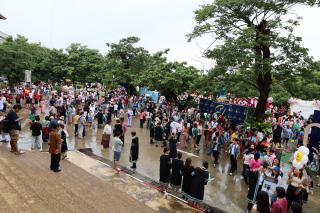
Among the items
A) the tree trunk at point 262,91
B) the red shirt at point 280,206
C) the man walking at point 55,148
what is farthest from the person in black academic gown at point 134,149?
the tree trunk at point 262,91

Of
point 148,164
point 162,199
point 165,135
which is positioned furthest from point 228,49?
point 162,199

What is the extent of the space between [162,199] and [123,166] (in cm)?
369

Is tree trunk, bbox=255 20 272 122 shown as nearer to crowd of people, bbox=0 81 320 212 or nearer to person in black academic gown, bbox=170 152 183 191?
crowd of people, bbox=0 81 320 212

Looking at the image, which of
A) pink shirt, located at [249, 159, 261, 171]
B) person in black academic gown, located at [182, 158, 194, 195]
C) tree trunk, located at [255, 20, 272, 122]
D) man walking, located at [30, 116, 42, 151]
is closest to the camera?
person in black academic gown, located at [182, 158, 194, 195]

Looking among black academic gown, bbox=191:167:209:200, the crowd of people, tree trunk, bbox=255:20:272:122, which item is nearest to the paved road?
the crowd of people

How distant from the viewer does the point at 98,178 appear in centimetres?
1147

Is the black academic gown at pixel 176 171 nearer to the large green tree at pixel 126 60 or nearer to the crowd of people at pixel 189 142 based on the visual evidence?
the crowd of people at pixel 189 142

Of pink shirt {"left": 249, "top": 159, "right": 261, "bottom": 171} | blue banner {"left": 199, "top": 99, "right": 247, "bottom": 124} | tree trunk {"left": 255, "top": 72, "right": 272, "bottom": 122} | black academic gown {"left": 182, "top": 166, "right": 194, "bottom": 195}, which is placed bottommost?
black academic gown {"left": 182, "top": 166, "right": 194, "bottom": 195}

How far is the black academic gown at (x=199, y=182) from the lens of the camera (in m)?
9.84

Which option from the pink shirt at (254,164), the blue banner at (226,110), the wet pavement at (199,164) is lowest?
the wet pavement at (199,164)

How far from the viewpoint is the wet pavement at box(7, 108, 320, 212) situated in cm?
1117

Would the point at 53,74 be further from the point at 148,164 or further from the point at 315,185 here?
the point at 315,185

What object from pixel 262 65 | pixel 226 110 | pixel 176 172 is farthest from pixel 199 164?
pixel 226 110

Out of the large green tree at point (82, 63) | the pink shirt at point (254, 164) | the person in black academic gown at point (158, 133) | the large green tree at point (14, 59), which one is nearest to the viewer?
the pink shirt at point (254, 164)
